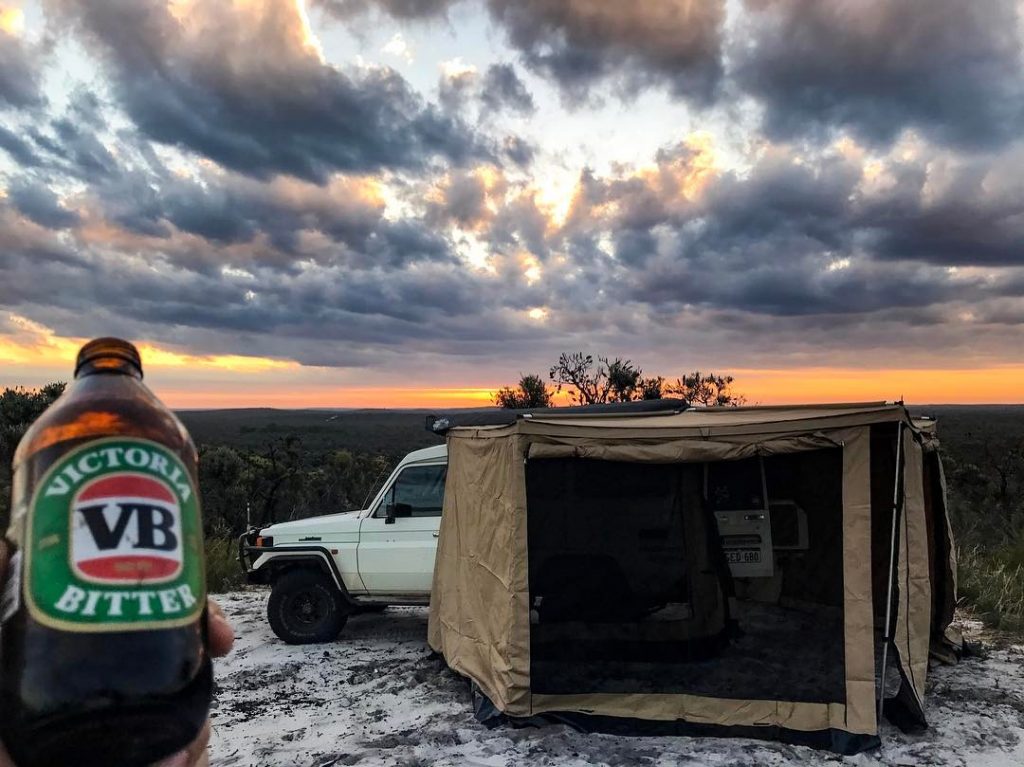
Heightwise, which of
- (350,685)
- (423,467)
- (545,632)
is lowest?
(350,685)

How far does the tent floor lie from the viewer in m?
5.80

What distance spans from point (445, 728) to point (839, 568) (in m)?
4.82

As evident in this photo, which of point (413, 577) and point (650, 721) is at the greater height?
point (413, 577)

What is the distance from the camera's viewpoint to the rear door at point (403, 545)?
25.6ft

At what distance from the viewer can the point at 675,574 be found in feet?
20.4

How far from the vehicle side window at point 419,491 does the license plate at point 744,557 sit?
282 cm

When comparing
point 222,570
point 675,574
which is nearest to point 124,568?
point 675,574

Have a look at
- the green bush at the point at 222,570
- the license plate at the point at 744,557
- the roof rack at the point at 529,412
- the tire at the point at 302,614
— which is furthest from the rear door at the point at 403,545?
the green bush at the point at 222,570

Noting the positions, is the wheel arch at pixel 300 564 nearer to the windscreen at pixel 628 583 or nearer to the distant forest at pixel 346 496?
the distant forest at pixel 346 496

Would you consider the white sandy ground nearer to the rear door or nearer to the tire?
the tire

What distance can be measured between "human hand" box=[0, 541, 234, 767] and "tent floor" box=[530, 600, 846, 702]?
464 centimetres

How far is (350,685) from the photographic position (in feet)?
21.8

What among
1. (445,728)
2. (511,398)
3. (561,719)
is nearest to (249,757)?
(445,728)

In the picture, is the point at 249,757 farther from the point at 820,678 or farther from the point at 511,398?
the point at 511,398
